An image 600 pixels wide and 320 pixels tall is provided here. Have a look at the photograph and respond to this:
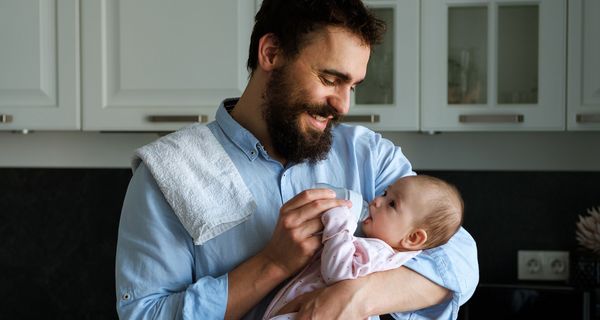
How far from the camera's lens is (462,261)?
1246 millimetres

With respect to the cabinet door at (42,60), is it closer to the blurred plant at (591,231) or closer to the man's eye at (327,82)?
the man's eye at (327,82)

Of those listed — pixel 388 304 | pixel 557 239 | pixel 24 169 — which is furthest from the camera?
pixel 24 169

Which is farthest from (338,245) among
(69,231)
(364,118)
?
(69,231)

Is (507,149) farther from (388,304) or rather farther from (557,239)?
(388,304)

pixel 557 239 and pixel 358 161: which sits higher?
pixel 358 161

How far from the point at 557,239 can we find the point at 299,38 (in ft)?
5.18

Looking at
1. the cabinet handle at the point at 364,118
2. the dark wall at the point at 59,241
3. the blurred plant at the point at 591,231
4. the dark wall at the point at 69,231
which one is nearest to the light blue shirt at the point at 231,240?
the cabinet handle at the point at 364,118

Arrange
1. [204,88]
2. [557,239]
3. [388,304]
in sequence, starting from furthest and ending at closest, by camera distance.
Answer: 1. [557,239]
2. [204,88]
3. [388,304]

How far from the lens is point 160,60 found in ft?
7.13

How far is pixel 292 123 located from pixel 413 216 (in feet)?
0.89

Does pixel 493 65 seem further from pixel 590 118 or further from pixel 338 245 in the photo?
pixel 338 245

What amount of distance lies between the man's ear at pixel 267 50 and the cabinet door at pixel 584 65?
115 cm

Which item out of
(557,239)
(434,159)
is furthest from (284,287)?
(557,239)

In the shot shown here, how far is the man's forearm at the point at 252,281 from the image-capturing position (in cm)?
113
